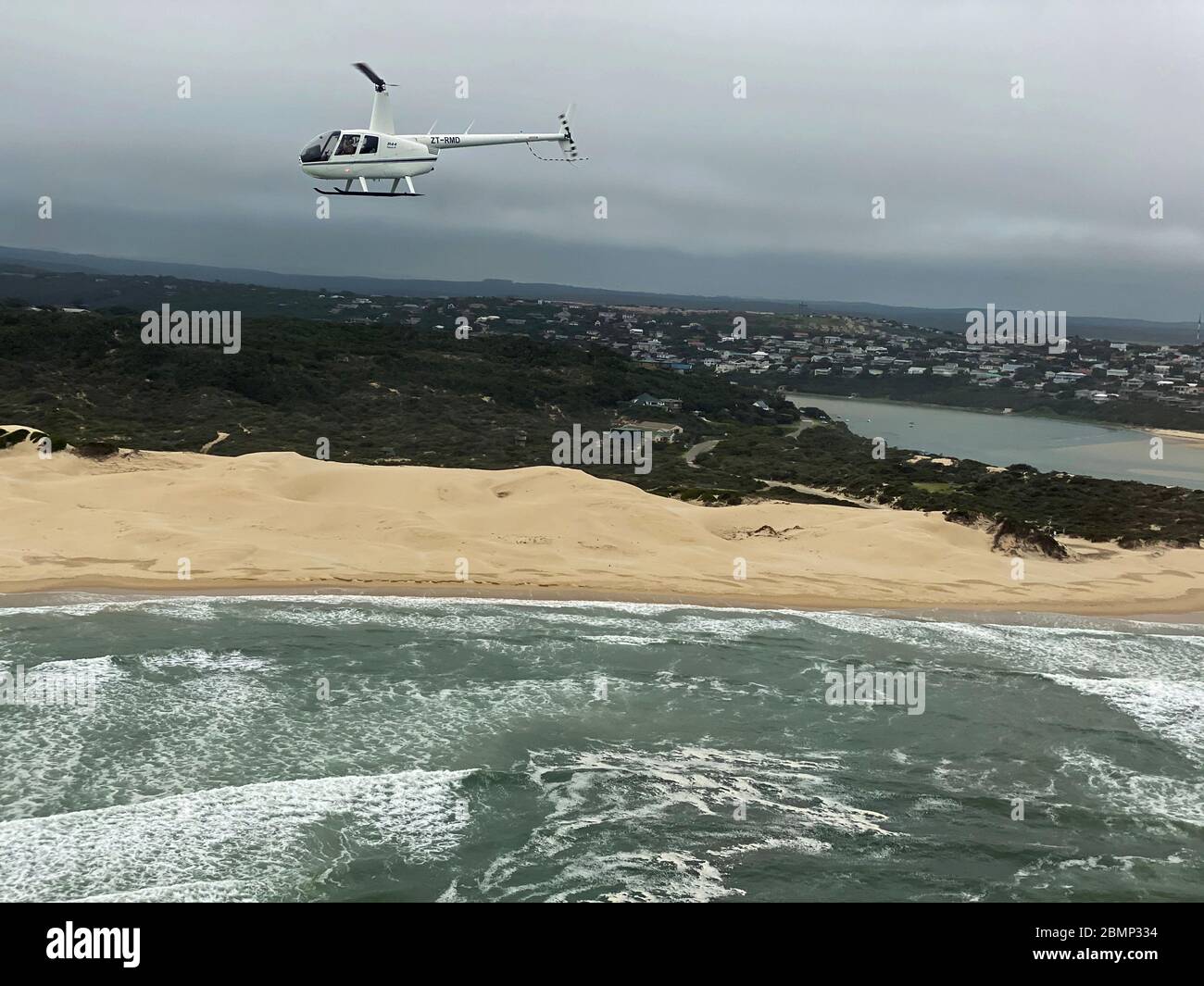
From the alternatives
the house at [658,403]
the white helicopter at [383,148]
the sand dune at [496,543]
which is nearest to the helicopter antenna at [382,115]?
the white helicopter at [383,148]

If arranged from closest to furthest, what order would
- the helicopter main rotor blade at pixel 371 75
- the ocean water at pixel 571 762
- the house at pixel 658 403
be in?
the ocean water at pixel 571 762
the helicopter main rotor blade at pixel 371 75
the house at pixel 658 403

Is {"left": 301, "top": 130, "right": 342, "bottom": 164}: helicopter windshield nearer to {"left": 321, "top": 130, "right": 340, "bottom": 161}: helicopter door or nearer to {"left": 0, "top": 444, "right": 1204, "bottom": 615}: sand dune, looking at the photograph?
{"left": 321, "top": 130, "right": 340, "bottom": 161}: helicopter door

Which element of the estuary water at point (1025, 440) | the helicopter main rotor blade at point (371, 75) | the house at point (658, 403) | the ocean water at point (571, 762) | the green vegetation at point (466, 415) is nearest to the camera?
the ocean water at point (571, 762)

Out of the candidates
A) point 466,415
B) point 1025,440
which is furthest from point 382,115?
point 1025,440

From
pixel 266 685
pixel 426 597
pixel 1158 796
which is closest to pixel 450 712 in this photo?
pixel 266 685

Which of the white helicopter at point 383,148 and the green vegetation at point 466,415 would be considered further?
the green vegetation at point 466,415

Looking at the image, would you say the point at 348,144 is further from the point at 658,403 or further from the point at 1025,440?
the point at 1025,440

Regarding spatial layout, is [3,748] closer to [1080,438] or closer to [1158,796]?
[1158,796]

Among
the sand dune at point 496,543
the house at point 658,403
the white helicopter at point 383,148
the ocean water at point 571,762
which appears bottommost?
the ocean water at point 571,762

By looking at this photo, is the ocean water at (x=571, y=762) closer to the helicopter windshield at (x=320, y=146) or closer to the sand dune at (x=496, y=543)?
the sand dune at (x=496, y=543)
